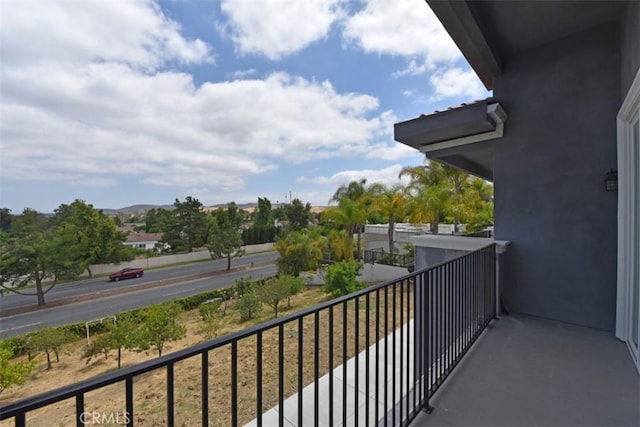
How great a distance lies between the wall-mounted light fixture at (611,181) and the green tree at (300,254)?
548 inches

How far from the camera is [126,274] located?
21.3 m

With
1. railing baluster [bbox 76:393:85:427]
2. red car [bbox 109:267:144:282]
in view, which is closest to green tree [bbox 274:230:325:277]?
red car [bbox 109:267:144:282]

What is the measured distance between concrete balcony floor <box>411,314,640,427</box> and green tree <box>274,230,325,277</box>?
13.7 m

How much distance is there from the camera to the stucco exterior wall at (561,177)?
2.92 meters

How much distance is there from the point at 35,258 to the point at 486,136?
21.2 meters

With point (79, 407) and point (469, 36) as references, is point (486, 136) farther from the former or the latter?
point (79, 407)

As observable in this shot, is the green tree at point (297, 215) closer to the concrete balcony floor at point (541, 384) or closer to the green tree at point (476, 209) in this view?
the green tree at point (476, 209)

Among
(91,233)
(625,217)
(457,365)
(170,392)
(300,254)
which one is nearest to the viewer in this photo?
(170,392)

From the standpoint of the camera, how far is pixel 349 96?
13578 millimetres

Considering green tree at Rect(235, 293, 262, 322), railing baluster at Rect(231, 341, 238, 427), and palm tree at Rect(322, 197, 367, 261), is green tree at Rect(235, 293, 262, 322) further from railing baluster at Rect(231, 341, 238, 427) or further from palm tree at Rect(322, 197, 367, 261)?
railing baluster at Rect(231, 341, 238, 427)

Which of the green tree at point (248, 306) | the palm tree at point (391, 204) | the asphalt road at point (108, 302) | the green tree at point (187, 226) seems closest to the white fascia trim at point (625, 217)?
the green tree at point (248, 306)

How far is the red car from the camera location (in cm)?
2095

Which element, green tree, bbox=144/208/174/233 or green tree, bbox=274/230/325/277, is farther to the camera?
green tree, bbox=144/208/174/233

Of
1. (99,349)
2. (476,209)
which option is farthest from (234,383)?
(476,209)
